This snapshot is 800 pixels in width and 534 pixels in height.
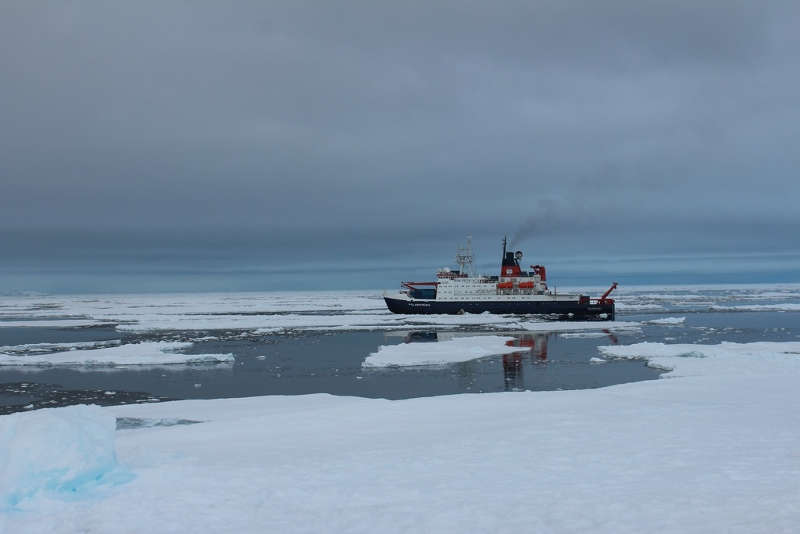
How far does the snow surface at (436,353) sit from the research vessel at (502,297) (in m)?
21.6

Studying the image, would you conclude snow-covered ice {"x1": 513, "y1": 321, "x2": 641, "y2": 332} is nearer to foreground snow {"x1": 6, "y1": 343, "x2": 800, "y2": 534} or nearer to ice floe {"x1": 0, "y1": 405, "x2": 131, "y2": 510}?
foreground snow {"x1": 6, "y1": 343, "x2": 800, "y2": 534}

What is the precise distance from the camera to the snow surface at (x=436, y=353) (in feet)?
72.6

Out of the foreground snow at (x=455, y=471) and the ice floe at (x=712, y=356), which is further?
the ice floe at (x=712, y=356)

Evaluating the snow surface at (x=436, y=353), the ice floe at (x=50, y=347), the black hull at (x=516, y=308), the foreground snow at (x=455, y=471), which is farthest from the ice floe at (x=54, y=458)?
the black hull at (x=516, y=308)

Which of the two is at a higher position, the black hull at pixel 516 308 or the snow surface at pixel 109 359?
the black hull at pixel 516 308

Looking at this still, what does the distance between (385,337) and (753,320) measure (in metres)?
26.5

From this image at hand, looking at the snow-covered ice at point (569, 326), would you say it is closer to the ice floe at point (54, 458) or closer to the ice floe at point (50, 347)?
the ice floe at point (50, 347)

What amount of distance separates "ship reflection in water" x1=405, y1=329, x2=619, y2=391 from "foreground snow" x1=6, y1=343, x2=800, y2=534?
6.03m

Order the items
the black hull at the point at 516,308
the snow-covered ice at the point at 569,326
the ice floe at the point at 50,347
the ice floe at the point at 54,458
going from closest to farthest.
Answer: the ice floe at the point at 54,458, the ice floe at the point at 50,347, the snow-covered ice at the point at 569,326, the black hull at the point at 516,308

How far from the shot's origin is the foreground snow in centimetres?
616

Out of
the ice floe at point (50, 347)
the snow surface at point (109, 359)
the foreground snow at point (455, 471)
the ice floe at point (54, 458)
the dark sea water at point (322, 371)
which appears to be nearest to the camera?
the foreground snow at point (455, 471)

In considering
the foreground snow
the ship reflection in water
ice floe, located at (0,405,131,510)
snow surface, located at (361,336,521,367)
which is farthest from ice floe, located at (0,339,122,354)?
ice floe, located at (0,405,131,510)

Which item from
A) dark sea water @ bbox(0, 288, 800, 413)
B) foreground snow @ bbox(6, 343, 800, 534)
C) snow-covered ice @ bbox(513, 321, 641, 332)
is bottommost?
dark sea water @ bbox(0, 288, 800, 413)

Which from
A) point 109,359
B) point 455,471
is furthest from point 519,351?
point 455,471
